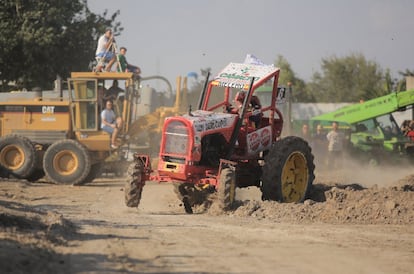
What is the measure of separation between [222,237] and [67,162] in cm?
1106

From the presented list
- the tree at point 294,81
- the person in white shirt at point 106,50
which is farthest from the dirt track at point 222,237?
the tree at point 294,81

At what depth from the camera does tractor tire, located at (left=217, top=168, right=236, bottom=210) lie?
11859 mm

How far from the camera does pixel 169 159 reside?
499 inches

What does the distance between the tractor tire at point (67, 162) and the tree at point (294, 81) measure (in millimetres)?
37120

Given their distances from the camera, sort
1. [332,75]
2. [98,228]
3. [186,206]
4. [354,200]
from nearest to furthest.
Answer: [98,228], [354,200], [186,206], [332,75]

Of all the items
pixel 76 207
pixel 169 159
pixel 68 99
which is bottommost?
pixel 76 207

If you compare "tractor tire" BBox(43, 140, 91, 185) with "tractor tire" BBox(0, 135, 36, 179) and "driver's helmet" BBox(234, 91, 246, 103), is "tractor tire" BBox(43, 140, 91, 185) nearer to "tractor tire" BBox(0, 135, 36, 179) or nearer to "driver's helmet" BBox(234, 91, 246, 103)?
"tractor tire" BBox(0, 135, 36, 179)

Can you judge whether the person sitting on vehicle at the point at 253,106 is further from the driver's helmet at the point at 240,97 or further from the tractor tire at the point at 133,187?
the tractor tire at the point at 133,187

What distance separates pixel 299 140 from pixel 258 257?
18.8 feet

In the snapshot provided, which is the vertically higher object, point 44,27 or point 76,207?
point 44,27

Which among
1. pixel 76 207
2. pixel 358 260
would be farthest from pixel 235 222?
pixel 76 207

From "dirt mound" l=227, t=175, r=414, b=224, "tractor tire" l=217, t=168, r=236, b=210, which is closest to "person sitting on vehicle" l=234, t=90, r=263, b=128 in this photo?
"tractor tire" l=217, t=168, r=236, b=210

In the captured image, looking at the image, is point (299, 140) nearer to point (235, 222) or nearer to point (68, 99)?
point (235, 222)

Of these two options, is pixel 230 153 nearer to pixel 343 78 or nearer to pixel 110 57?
pixel 110 57
